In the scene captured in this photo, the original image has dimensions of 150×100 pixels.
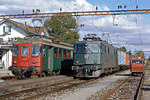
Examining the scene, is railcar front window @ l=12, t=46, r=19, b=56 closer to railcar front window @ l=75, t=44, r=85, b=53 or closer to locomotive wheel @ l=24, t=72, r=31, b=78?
locomotive wheel @ l=24, t=72, r=31, b=78

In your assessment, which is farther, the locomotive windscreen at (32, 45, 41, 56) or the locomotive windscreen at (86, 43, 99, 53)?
the locomotive windscreen at (86, 43, 99, 53)

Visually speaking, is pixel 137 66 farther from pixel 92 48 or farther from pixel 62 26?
pixel 62 26

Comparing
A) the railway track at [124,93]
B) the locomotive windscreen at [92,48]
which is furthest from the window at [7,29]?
the railway track at [124,93]

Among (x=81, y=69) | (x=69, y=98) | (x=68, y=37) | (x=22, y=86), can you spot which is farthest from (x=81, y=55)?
(x=68, y=37)

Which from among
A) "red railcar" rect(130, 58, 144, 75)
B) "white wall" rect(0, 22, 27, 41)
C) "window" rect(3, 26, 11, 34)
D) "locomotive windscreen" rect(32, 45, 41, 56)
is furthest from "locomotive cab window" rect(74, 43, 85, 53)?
→ "window" rect(3, 26, 11, 34)

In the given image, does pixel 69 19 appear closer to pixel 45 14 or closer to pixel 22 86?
pixel 45 14

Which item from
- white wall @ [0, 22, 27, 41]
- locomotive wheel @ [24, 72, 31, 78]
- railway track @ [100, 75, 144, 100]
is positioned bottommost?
railway track @ [100, 75, 144, 100]

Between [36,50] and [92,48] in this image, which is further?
[92,48]

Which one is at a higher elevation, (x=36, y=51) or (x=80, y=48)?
(x=80, y=48)

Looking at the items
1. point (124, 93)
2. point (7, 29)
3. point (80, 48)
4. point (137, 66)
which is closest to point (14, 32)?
point (7, 29)

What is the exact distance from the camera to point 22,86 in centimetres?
1408

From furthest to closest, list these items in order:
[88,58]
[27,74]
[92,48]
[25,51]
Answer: [92,48] → [88,58] → [27,74] → [25,51]

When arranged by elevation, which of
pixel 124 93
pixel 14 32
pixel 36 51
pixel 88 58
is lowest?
pixel 124 93

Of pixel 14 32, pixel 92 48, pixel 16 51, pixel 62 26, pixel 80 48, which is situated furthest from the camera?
pixel 62 26
